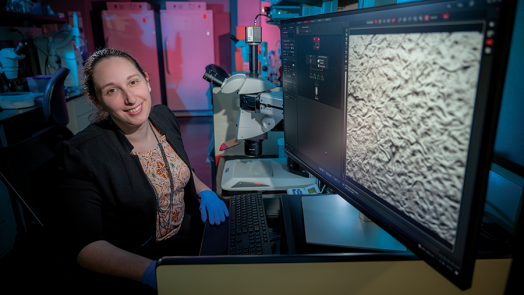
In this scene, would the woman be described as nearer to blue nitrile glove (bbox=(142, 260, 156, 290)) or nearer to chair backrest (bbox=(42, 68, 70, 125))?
blue nitrile glove (bbox=(142, 260, 156, 290))

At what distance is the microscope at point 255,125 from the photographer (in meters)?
1.17

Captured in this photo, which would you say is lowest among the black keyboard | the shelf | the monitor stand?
the black keyboard

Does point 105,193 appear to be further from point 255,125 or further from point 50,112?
point 50,112

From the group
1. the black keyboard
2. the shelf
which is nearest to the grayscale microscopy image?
the black keyboard

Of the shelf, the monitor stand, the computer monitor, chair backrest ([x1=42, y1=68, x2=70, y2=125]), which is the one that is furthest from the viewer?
the shelf

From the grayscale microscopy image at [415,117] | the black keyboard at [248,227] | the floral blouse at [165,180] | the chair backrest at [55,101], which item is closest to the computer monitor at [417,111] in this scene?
the grayscale microscopy image at [415,117]

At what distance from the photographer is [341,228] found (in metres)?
Result: 0.72

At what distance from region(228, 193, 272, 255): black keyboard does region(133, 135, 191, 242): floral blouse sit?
0.28 m

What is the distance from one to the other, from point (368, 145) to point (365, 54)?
0.17 metres

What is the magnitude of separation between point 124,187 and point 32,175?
0.89 ft

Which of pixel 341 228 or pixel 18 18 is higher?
pixel 18 18

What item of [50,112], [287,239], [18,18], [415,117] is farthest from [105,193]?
[18,18]

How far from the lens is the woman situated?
2.82ft

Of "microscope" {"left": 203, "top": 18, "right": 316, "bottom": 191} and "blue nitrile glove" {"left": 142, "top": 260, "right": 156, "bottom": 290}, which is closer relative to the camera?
"blue nitrile glove" {"left": 142, "top": 260, "right": 156, "bottom": 290}
